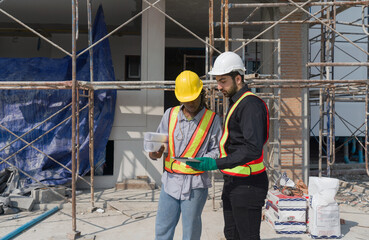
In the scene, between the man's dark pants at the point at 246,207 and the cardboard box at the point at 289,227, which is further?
the cardboard box at the point at 289,227

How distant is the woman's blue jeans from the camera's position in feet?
9.29

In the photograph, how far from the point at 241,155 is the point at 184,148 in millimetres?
647

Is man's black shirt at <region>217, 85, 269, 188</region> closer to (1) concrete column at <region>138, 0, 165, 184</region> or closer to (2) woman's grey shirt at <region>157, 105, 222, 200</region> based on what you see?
(2) woman's grey shirt at <region>157, 105, 222, 200</region>

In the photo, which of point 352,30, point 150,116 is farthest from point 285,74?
point 352,30

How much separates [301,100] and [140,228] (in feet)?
17.0

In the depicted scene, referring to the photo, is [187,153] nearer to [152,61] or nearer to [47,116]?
[47,116]

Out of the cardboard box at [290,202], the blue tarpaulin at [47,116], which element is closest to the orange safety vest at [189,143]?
the cardboard box at [290,202]

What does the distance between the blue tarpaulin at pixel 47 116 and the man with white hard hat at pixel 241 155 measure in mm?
5234

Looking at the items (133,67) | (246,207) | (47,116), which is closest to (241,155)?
(246,207)

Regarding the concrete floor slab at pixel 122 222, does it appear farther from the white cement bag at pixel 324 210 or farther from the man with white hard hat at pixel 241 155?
the man with white hard hat at pixel 241 155

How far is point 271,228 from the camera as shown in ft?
17.3

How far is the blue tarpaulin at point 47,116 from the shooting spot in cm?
717

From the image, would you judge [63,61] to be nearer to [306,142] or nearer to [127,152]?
[127,152]

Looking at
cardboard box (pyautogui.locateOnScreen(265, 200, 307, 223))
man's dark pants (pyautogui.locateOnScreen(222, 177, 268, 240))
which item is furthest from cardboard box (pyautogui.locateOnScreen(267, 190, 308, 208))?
man's dark pants (pyautogui.locateOnScreen(222, 177, 268, 240))
